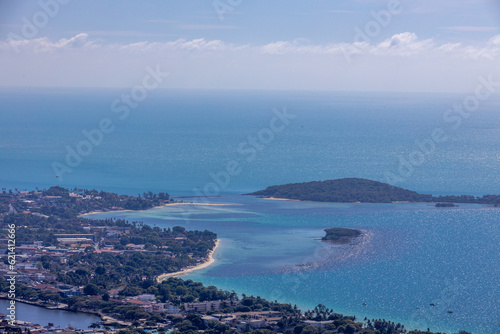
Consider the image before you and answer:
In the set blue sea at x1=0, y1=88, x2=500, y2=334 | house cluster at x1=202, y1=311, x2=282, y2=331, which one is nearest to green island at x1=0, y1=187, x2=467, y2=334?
house cluster at x1=202, y1=311, x2=282, y2=331

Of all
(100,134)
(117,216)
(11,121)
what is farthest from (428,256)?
(11,121)

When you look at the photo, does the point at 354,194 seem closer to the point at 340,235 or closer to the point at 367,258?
the point at 340,235

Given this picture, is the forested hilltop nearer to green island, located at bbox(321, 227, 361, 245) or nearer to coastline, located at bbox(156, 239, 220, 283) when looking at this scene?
green island, located at bbox(321, 227, 361, 245)

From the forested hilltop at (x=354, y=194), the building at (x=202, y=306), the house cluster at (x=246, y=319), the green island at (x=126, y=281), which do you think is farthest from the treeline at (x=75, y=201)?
the house cluster at (x=246, y=319)

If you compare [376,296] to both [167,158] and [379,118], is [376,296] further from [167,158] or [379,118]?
[379,118]
